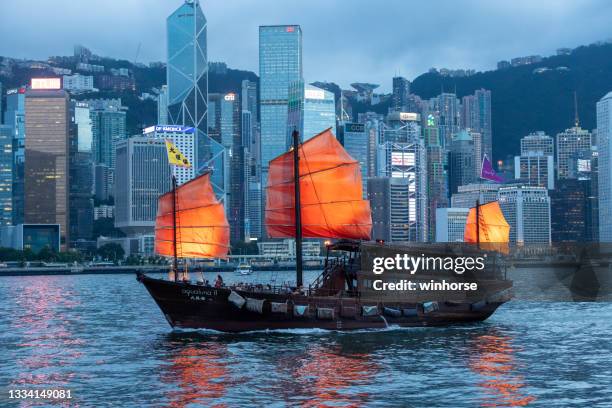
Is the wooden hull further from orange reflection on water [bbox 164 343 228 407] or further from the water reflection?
the water reflection

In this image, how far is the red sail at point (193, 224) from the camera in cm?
6122

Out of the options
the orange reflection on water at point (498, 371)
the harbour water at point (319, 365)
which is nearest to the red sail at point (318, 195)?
the harbour water at point (319, 365)

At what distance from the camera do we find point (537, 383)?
3981 centimetres

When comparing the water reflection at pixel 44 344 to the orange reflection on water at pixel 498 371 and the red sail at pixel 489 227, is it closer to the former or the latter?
the orange reflection on water at pixel 498 371

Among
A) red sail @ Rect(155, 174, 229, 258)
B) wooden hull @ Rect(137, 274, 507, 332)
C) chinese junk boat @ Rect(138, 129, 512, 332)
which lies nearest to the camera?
wooden hull @ Rect(137, 274, 507, 332)

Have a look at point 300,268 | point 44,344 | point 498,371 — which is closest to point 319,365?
point 498,371

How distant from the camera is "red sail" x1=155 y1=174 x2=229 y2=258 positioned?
61219mm

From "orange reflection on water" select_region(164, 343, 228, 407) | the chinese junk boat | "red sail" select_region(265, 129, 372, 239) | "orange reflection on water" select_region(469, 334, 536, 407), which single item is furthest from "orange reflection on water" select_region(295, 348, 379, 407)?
"red sail" select_region(265, 129, 372, 239)

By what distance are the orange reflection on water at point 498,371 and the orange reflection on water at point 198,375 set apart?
10.3 metres

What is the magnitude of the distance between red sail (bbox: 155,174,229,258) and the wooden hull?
5.32 metres

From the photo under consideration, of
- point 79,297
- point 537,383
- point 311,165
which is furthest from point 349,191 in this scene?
point 79,297

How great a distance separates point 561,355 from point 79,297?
73.5 meters

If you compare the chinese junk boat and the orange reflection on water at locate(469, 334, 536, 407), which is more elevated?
the chinese junk boat

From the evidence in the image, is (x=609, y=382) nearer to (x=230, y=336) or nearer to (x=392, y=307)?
(x=392, y=307)
